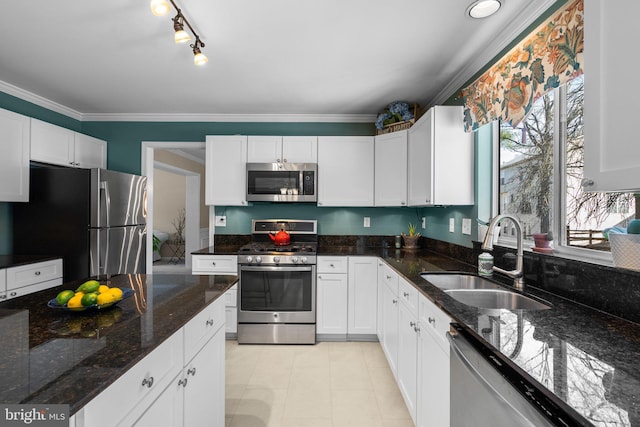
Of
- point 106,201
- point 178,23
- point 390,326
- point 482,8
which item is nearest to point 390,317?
point 390,326

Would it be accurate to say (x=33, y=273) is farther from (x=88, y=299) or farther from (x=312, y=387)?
(x=312, y=387)

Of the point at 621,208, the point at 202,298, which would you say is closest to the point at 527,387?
the point at 621,208

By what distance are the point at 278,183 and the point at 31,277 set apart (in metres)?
2.20

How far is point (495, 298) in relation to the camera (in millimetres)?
1655

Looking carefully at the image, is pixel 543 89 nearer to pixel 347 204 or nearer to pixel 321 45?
pixel 321 45

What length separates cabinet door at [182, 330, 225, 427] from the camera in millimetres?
1188

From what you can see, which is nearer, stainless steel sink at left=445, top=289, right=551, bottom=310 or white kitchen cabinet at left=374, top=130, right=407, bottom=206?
stainless steel sink at left=445, top=289, right=551, bottom=310

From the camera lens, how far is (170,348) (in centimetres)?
104

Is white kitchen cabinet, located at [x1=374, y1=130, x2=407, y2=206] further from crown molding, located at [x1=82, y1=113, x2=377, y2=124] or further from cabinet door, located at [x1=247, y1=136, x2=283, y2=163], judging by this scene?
cabinet door, located at [x1=247, y1=136, x2=283, y2=163]

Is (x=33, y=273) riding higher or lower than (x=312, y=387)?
higher

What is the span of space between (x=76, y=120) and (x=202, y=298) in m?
3.48

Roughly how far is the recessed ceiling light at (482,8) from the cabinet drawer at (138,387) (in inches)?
84.0

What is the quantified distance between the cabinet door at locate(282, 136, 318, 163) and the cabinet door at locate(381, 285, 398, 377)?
61.7 inches

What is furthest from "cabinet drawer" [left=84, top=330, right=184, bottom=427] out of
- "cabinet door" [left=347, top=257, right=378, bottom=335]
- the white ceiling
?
"cabinet door" [left=347, top=257, right=378, bottom=335]
